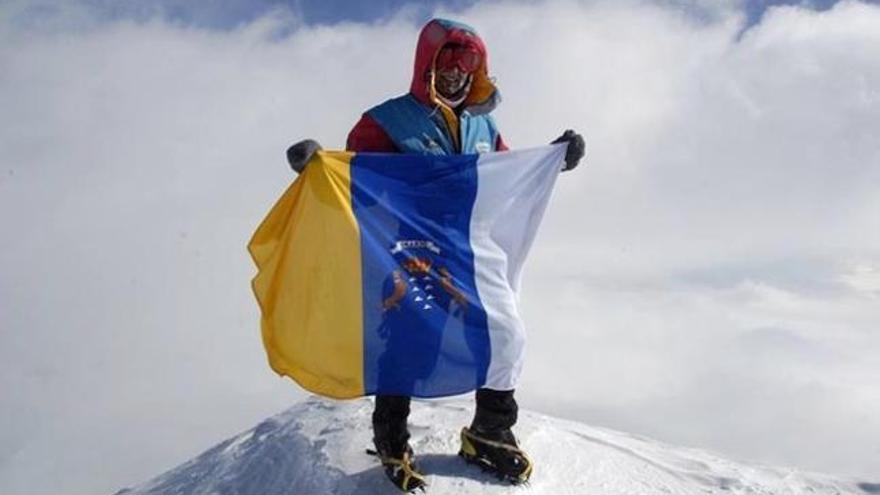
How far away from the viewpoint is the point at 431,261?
17.9ft

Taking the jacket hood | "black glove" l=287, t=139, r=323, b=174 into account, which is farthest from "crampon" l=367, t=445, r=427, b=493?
the jacket hood

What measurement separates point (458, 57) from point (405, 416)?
7.29ft

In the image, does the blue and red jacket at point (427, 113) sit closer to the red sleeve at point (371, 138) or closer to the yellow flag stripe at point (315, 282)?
the red sleeve at point (371, 138)

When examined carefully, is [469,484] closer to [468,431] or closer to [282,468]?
[468,431]

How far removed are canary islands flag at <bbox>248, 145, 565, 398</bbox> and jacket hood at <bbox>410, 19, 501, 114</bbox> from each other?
412mm

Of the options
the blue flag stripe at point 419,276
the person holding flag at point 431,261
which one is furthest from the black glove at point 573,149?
the blue flag stripe at point 419,276

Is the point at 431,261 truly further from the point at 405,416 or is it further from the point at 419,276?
the point at 405,416

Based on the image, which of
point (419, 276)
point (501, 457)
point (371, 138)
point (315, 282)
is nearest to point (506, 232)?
point (419, 276)

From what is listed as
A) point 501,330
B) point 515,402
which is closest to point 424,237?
point 501,330

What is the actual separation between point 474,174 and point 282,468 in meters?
2.64

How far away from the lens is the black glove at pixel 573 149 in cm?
591

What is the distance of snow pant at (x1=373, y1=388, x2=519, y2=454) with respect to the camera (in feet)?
18.3

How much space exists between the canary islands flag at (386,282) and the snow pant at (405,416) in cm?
27

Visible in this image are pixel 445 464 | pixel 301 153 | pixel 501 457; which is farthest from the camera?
pixel 445 464
